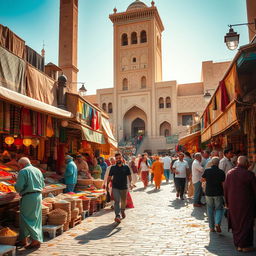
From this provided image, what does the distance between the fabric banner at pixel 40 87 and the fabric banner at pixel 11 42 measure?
15.9 inches

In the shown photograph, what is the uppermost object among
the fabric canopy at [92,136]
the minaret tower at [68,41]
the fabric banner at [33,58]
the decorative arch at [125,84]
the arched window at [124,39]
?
the arched window at [124,39]

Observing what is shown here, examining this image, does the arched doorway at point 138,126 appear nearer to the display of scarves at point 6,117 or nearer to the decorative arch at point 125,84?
the decorative arch at point 125,84

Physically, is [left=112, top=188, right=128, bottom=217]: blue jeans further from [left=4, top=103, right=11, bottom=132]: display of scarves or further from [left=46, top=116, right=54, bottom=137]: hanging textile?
[left=4, top=103, right=11, bottom=132]: display of scarves

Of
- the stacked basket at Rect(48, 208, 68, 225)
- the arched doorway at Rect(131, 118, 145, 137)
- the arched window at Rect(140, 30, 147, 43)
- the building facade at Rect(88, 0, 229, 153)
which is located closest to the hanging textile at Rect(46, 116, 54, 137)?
the stacked basket at Rect(48, 208, 68, 225)

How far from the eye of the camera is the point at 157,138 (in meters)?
35.8

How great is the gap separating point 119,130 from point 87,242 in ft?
108

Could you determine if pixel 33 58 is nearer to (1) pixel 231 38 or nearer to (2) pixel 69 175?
(2) pixel 69 175

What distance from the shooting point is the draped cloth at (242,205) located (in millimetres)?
4051

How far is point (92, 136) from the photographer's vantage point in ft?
32.0

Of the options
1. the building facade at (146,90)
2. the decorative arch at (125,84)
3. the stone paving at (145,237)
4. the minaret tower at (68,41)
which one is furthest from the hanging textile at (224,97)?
the decorative arch at (125,84)

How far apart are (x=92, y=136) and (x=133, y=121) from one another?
30.1 metres

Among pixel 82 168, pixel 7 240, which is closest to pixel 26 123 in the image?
pixel 82 168

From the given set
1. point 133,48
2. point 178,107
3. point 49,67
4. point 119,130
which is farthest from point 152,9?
point 49,67

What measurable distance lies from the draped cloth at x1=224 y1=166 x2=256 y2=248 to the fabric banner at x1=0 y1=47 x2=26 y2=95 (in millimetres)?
4423
